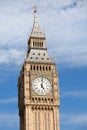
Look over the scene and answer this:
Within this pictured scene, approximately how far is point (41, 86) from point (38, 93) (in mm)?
1563

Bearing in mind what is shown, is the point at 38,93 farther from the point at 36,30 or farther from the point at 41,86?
the point at 36,30

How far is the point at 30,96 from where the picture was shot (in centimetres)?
9531

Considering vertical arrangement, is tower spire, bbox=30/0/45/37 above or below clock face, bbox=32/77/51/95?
above

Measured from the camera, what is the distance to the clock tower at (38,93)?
94.8m

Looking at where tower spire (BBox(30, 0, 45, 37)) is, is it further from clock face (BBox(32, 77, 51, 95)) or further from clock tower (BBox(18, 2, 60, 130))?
clock face (BBox(32, 77, 51, 95))

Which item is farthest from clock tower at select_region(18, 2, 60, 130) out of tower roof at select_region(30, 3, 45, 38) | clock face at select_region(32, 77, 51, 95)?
tower roof at select_region(30, 3, 45, 38)

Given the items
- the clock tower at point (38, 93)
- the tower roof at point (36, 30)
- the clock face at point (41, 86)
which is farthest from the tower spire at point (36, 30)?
the clock face at point (41, 86)

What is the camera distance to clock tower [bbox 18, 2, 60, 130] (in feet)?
311

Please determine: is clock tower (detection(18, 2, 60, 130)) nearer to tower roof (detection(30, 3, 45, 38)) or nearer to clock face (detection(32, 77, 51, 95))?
clock face (detection(32, 77, 51, 95))

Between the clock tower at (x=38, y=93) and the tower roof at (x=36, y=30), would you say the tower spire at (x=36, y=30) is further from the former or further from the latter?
the clock tower at (x=38, y=93)

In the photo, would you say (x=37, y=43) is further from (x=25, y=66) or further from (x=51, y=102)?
(x=51, y=102)

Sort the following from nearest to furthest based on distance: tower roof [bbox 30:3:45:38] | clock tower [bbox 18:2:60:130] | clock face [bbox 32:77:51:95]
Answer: clock tower [bbox 18:2:60:130] < clock face [bbox 32:77:51:95] < tower roof [bbox 30:3:45:38]

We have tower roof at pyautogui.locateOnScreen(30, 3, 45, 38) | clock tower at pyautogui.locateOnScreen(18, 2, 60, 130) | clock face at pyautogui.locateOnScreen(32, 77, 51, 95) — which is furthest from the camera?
tower roof at pyautogui.locateOnScreen(30, 3, 45, 38)

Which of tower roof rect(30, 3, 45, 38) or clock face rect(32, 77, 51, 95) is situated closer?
clock face rect(32, 77, 51, 95)
